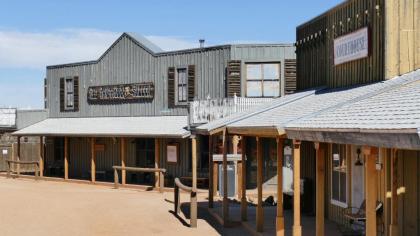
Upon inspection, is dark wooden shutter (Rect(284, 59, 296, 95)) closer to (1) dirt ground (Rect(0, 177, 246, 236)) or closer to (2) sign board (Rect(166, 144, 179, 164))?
(2) sign board (Rect(166, 144, 179, 164))

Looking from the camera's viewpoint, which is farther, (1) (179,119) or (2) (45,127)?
(2) (45,127)

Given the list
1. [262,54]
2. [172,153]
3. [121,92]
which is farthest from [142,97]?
[262,54]

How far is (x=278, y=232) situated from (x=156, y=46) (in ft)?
64.5

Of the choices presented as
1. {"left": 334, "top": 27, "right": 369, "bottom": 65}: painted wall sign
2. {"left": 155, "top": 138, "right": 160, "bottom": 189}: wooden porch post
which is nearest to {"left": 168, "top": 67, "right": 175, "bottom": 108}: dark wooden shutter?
{"left": 155, "top": 138, "right": 160, "bottom": 189}: wooden porch post

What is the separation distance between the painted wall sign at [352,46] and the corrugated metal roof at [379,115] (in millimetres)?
2124

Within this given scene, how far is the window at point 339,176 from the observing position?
15.1 metres

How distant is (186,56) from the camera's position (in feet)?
93.7

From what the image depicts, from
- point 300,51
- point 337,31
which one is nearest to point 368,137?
point 337,31

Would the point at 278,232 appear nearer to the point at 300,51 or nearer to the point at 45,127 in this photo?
the point at 300,51

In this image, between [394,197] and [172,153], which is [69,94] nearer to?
[172,153]

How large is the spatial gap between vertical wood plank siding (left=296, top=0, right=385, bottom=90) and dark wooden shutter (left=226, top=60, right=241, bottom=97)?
21.4 feet

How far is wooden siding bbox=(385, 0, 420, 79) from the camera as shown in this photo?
526 inches

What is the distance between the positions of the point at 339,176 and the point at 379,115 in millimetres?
7065

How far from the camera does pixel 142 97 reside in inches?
1204
